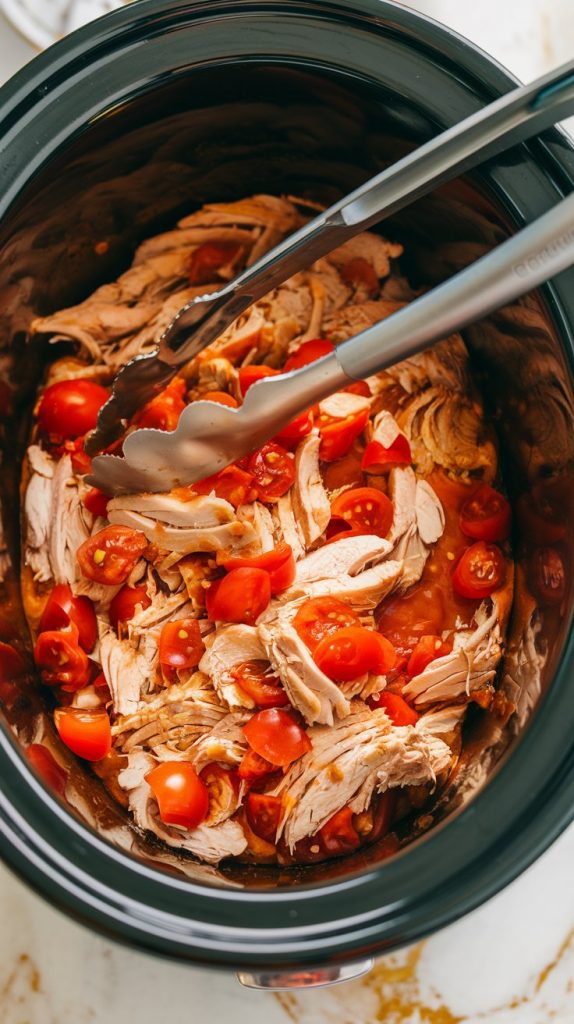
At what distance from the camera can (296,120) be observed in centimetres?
176

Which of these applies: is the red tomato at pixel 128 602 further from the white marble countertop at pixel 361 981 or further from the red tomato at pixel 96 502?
the white marble countertop at pixel 361 981

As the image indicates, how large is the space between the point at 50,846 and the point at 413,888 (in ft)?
1.78

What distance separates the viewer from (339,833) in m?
1.62

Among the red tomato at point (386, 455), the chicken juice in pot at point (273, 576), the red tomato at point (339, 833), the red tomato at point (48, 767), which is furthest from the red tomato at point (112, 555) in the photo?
the red tomato at point (339, 833)

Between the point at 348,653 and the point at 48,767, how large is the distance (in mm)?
562

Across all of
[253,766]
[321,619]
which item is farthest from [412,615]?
[253,766]

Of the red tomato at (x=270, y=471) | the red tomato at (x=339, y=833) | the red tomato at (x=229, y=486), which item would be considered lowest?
the red tomato at (x=339, y=833)

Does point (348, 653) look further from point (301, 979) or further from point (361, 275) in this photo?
point (361, 275)

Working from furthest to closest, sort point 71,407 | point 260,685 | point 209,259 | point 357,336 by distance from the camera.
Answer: point 209,259 → point 71,407 → point 260,685 → point 357,336

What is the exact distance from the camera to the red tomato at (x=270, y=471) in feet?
5.88

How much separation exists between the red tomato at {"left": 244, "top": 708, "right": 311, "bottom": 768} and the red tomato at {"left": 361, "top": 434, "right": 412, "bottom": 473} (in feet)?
1.78

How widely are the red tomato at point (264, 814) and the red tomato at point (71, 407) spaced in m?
0.83

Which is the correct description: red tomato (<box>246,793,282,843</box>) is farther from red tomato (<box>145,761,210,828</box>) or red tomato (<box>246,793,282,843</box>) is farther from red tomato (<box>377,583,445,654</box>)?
red tomato (<box>377,583,445,654</box>)

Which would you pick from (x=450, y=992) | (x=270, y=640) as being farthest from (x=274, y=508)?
(x=450, y=992)
